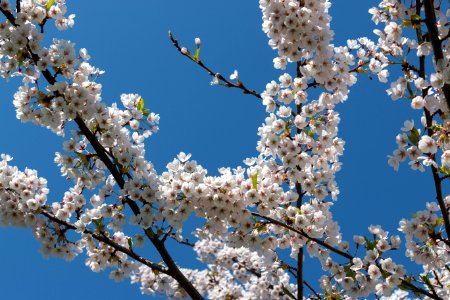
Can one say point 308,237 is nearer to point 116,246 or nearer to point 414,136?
point 414,136

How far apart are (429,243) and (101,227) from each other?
406cm

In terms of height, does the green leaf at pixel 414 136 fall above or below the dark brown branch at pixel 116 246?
below

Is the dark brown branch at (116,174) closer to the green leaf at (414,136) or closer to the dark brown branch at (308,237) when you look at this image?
the dark brown branch at (308,237)

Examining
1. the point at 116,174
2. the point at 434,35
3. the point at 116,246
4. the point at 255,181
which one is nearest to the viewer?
the point at 434,35

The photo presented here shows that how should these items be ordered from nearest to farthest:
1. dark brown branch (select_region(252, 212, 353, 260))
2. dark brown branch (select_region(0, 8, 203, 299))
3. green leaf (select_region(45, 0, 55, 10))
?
dark brown branch (select_region(252, 212, 353, 260)), dark brown branch (select_region(0, 8, 203, 299)), green leaf (select_region(45, 0, 55, 10))

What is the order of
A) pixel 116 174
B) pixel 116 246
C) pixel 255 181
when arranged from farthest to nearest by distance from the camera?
pixel 116 246 → pixel 116 174 → pixel 255 181

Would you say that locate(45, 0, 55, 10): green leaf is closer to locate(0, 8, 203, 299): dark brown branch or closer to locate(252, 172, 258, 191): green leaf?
locate(0, 8, 203, 299): dark brown branch

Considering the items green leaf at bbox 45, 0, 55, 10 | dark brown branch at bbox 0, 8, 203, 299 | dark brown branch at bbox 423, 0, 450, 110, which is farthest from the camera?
green leaf at bbox 45, 0, 55, 10

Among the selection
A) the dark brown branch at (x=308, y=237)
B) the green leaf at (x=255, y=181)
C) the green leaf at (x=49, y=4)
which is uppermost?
the green leaf at (x=49, y=4)

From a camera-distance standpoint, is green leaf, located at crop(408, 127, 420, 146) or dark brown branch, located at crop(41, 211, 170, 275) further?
dark brown branch, located at crop(41, 211, 170, 275)

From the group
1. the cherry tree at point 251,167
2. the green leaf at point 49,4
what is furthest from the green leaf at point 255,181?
the green leaf at point 49,4

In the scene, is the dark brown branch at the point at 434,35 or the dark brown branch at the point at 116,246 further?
the dark brown branch at the point at 116,246

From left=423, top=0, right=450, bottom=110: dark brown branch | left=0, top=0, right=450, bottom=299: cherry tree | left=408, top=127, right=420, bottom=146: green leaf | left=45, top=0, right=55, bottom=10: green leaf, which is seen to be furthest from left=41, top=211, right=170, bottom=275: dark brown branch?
left=423, top=0, right=450, bottom=110: dark brown branch

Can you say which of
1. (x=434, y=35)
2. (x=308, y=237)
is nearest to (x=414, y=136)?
(x=434, y=35)
